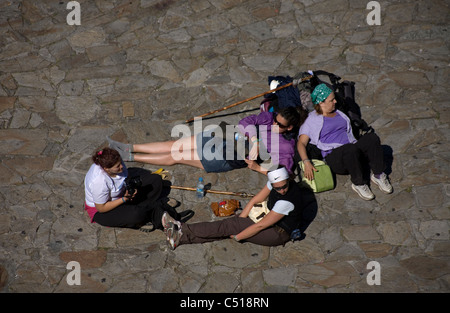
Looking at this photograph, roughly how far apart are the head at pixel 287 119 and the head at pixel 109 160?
2568mm

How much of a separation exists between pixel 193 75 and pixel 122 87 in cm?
139

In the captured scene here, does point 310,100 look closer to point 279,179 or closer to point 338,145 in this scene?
point 338,145

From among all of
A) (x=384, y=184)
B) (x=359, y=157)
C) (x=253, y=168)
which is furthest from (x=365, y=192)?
(x=253, y=168)

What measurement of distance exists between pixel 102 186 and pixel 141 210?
70 centimetres

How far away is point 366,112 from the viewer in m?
8.62

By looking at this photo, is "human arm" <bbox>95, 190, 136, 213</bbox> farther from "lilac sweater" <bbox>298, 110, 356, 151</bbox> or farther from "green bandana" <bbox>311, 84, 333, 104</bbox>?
"green bandana" <bbox>311, 84, 333, 104</bbox>

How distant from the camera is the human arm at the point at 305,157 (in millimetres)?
7344

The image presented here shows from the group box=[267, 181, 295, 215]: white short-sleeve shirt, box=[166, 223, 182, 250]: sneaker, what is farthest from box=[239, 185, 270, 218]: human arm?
box=[166, 223, 182, 250]: sneaker

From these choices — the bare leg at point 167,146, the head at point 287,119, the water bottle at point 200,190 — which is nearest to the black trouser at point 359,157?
the head at point 287,119

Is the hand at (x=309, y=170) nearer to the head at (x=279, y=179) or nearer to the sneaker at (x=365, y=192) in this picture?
the sneaker at (x=365, y=192)

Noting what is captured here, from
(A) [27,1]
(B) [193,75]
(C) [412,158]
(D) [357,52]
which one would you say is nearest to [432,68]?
(D) [357,52]

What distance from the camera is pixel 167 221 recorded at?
681 cm

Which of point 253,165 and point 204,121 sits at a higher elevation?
point 204,121

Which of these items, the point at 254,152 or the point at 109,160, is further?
the point at 254,152
